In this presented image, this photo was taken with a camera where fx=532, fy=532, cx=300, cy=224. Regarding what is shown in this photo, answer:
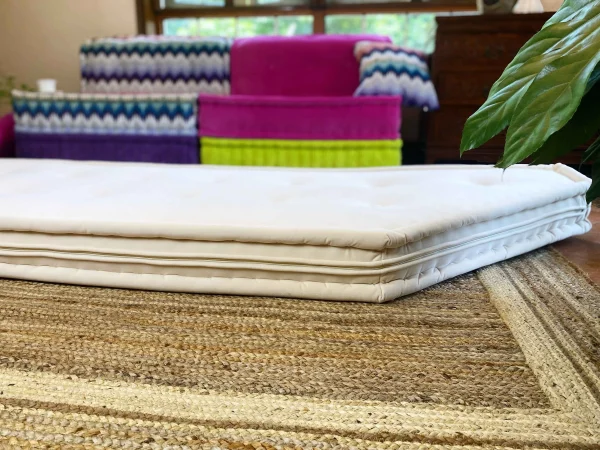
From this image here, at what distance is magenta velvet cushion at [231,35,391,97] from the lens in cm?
266

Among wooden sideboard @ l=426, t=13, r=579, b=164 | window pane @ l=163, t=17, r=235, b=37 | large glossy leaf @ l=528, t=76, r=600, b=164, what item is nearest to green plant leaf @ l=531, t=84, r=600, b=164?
large glossy leaf @ l=528, t=76, r=600, b=164

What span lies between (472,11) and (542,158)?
258cm

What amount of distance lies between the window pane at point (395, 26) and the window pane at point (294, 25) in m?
0.11

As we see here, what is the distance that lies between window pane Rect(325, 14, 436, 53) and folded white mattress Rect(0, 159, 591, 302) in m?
1.92

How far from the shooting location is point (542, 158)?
2.21 ft

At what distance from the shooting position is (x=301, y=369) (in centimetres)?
80

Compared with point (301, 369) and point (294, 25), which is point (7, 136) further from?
point (301, 369)

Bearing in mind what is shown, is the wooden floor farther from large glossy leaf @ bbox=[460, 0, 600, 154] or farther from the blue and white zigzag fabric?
the blue and white zigzag fabric

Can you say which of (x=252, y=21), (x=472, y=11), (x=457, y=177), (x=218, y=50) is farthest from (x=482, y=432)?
(x=252, y=21)

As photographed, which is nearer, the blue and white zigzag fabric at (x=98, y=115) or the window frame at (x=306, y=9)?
the blue and white zigzag fabric at (x=98, y=115)

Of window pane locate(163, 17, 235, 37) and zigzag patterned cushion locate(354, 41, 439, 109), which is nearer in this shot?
zigzag patterned cushion locate(354, 41, 439, 109)

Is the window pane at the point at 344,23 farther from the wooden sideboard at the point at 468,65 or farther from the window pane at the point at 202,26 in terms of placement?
the wooden sideboard at the point at 468,65

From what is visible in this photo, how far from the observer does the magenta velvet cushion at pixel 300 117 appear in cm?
221

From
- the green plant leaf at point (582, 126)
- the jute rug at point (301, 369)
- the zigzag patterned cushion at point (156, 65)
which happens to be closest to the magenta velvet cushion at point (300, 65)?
the zigzag patterned cushion at point (156, 65)
